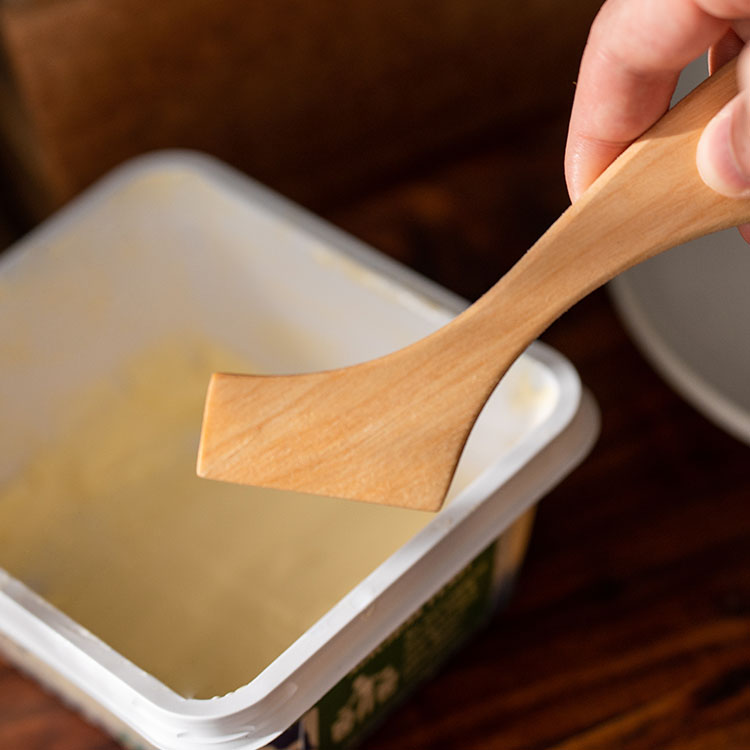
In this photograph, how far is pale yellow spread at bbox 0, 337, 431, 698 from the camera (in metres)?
0.53

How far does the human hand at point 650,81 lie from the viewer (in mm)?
Result: 323

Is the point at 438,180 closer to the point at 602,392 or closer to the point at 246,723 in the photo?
the point at 602,392

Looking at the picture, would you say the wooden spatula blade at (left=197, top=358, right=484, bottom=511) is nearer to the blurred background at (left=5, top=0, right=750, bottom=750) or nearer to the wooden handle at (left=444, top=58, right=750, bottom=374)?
the wooden handle at (left=444, top=58, right=750, bottom=374)

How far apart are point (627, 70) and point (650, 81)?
1 centimetres

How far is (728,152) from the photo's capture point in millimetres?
325

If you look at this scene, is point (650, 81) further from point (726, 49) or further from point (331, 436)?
point (331, 436)

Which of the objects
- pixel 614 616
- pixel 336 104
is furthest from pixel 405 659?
pixel 336 104

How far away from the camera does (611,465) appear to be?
1.90ft

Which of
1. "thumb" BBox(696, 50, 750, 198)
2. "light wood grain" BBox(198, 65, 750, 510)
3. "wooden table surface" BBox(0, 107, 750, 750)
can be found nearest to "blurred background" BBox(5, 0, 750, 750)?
"wooden table surface" BBox(0, 107, 750, 750)

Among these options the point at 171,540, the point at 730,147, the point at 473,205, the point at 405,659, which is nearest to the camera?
the point at 730,147

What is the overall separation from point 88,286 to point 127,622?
186 millimetres

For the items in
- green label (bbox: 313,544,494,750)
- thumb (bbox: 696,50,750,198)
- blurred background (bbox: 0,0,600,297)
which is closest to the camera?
thumb (bbox: 696,50,750,198)

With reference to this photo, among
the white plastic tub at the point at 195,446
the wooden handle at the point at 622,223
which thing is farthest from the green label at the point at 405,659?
the wooden handle at the point at 622,223

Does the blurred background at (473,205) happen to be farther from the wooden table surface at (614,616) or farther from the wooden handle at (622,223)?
the wooden handle at (622,223)
